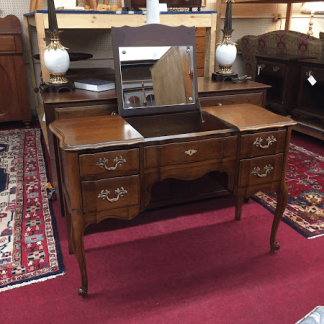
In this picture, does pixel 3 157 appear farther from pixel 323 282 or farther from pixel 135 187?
pixel 323 282

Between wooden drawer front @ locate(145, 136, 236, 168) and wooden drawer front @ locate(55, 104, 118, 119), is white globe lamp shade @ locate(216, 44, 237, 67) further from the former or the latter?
wooden drawer front @ locate(145, 136, 236, 168)

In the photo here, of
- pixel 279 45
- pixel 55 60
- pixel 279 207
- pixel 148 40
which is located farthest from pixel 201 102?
pixel 279 45

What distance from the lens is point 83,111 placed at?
77.2 inches

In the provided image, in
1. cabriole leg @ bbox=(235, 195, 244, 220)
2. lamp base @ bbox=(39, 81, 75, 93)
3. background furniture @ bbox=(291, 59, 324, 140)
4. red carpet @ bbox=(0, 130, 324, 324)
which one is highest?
lamp base @ bbox=(39, 81, 75, 93)

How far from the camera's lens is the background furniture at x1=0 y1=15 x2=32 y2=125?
3.78 metres

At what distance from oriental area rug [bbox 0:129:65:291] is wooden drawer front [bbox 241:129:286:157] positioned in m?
1.13

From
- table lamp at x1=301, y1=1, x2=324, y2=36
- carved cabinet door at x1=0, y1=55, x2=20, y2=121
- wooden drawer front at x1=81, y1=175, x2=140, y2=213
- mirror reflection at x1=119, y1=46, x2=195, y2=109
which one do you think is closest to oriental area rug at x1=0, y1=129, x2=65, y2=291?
wooden drawer front at x1=81, y1=175, x2=140, y2=213

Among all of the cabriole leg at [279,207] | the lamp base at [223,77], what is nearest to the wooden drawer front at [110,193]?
the cabriole leg at [279,207]

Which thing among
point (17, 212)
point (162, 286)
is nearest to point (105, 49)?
point (17, 212)

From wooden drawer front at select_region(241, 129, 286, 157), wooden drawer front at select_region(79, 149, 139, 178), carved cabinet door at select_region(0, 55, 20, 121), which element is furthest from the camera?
carved cabinet door at select_region(0, 55, 20, 121)

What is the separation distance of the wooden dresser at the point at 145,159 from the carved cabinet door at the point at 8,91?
2.67m

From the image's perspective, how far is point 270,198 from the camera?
2.54m

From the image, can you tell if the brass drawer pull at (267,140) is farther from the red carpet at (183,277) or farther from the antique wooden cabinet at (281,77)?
the antique wooden cabinet at (281,77)

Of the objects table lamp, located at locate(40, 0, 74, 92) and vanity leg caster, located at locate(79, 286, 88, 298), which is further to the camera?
table lamp, located at locate(40, 0, 74, 92)
